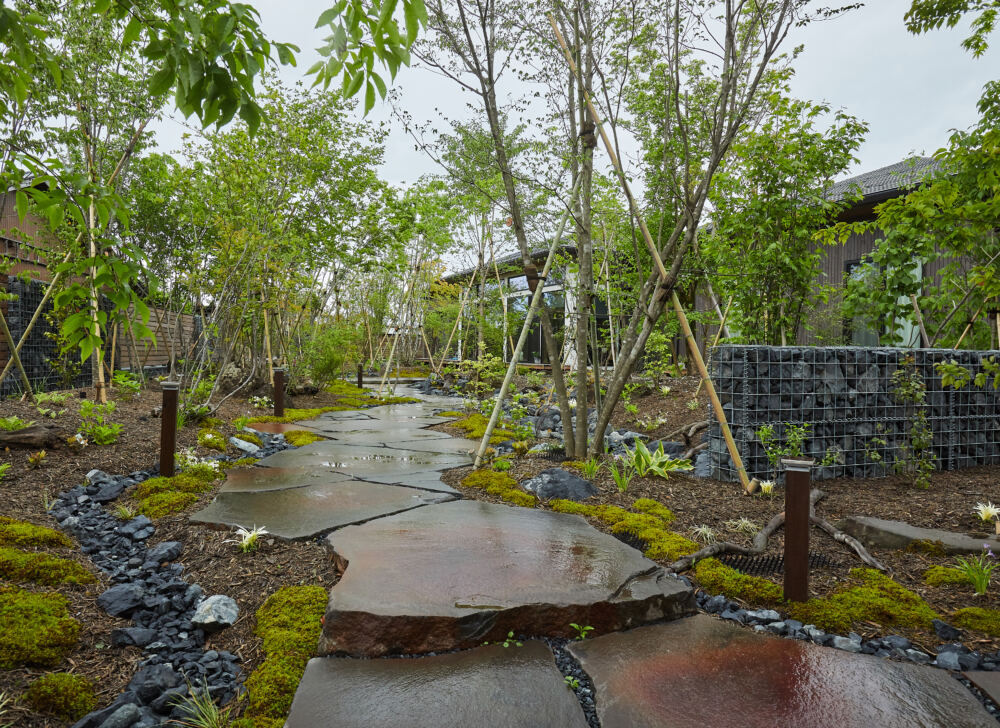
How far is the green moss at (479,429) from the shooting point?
602cm

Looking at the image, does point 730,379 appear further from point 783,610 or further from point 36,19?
point 36,19

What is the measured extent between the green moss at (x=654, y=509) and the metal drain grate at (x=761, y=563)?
0.54 m

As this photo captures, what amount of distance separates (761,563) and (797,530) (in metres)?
0.57

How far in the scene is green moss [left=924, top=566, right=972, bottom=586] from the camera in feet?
7.94

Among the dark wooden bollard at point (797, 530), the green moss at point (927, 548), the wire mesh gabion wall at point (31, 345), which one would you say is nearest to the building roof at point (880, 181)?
the green moss at point (927, 548)

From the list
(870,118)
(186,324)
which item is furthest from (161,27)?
(186,324)

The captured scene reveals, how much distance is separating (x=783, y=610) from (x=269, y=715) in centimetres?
186

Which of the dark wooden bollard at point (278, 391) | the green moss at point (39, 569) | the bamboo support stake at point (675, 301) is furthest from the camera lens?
the dark wooden bollard at point (278, 391)

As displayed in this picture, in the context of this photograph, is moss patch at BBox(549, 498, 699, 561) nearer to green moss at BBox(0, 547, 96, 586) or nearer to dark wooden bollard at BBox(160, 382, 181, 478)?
green moss at BBox(0, 547, 96, 586)

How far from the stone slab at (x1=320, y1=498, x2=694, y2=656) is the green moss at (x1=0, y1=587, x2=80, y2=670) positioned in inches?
31.4

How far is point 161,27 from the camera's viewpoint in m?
1.26

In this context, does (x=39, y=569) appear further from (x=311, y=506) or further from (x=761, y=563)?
(x=761, y=563)

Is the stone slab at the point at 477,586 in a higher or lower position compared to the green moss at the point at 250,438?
lower

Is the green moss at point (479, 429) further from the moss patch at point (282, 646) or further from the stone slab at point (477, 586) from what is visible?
the moss patch at point (282, 646)
